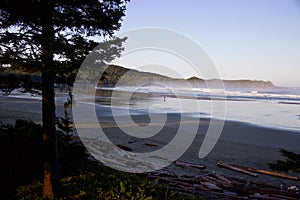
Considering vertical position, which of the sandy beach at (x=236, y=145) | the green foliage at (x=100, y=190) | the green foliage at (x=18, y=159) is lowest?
the sandy beach at (x=236, y=145)

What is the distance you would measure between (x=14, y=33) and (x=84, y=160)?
510 centimetres

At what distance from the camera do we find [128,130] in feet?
64.0

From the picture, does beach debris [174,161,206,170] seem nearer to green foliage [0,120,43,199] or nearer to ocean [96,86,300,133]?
green foliage [0,120,43,199]

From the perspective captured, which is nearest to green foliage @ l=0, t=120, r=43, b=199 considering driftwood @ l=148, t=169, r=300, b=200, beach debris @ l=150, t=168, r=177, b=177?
driftwood @ l=148, t=169, r=300, b=200

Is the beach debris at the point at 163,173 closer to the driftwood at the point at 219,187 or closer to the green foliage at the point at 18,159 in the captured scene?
the driftwood at the point at 219,187

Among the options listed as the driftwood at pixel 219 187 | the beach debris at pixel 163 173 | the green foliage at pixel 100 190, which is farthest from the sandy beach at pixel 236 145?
the green foliage at pixel 100 190

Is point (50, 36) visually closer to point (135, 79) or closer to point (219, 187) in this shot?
point (219, 187)

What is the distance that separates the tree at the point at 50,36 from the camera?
18.9 feet

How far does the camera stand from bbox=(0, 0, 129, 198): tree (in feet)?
18.9

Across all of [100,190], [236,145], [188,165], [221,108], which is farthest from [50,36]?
[221,108]

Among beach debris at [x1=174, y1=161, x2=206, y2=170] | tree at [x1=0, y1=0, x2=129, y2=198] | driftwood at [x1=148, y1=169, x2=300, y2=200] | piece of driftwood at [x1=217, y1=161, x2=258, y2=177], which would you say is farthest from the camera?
beach debris at [x1=174, y1=161, x2=206, y2=170]

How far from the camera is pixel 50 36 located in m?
6.11

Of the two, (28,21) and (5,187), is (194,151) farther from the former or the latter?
(28,21)

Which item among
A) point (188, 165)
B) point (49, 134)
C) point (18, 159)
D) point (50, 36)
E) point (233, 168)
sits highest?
point (50, 36)
